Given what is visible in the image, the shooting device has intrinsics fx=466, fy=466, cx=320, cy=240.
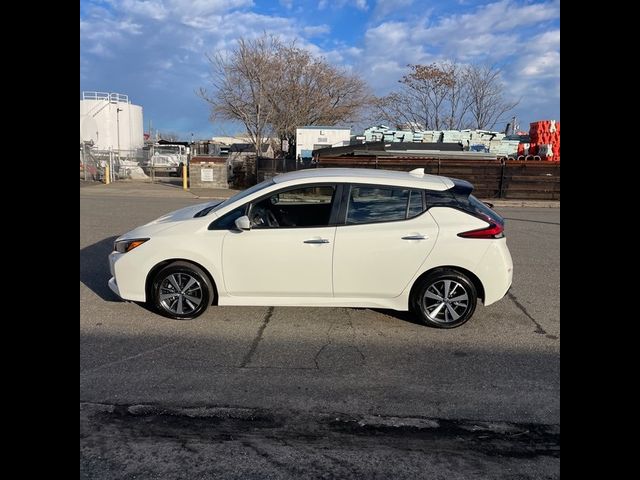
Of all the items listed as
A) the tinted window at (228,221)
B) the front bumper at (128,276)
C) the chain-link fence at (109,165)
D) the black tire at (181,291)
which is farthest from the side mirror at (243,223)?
the chain-link fence at (109,165)

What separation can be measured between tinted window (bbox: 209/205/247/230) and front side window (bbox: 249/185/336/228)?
126mm

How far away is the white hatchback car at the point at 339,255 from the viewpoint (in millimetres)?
4691

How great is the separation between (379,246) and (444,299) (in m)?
0.87

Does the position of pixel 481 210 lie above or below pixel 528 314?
above

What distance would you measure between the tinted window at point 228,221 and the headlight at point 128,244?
2.46 feet

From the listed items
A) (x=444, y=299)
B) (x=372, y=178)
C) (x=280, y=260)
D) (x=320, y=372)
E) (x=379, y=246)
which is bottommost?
(x=320, y=372)

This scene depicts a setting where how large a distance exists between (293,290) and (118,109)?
43.1 meters

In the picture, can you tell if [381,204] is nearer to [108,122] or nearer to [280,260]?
[280,260]

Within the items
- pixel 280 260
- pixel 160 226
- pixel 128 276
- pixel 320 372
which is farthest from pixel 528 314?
pixel 128 276

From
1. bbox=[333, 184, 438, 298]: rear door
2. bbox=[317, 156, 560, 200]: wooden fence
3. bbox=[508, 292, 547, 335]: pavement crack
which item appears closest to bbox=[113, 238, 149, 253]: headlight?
bbox=[333, 184, 438, 298]: rear door

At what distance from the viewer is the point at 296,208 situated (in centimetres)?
589

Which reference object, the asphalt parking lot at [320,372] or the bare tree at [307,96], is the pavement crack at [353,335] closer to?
the asphalt parking lot at [320,372]
